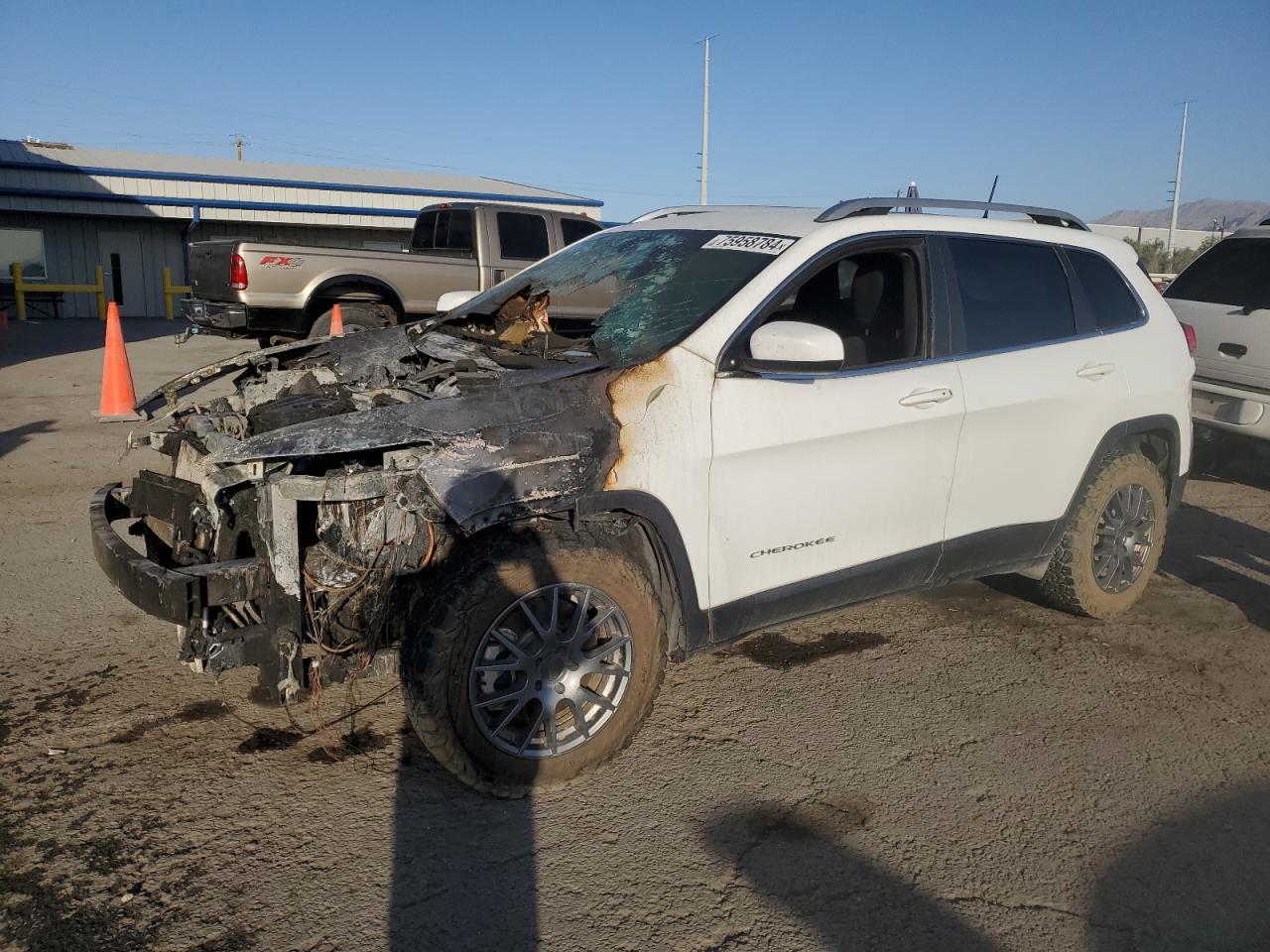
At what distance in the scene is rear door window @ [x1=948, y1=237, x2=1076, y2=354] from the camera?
4.23 metres

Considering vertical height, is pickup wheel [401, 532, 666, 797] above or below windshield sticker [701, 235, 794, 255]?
below

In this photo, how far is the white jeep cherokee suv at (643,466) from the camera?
9.98ft

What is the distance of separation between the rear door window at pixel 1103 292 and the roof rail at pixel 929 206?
0.20 meters

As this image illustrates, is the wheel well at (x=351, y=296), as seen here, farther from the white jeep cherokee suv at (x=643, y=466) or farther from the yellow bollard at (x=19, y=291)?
the yellow bollard at (x=19, y=291)

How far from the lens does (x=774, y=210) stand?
4363mm

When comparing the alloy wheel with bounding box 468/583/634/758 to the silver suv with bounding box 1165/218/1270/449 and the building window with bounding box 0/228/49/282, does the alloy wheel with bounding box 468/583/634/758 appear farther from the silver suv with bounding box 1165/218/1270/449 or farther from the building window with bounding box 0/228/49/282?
the building window with bounding box 0/228/49/282

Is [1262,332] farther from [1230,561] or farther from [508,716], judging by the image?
[508,716]

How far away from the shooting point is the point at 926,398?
3.94 metres

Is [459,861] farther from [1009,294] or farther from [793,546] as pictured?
[1009,294]

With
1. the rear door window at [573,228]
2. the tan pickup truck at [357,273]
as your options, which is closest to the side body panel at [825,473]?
the tan pickup truck at [357,273]

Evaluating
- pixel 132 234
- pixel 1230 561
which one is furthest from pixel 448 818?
pixel 132 234

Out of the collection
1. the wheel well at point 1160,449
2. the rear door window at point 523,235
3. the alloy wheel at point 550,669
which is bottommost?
the alloy wheel at point 550,669

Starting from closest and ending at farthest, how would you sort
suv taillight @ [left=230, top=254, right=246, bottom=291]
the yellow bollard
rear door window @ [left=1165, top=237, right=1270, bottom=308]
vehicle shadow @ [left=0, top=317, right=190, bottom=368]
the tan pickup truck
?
rear door window @ [left=1165, top=237, right=1270, bottom=308], suv taillight @ [left=230, top=254, right=246, bottom=291], the tan pickup truck, vehicle shadow @ [left=0, top=317, right=190, bottom=368], the yellow bollard

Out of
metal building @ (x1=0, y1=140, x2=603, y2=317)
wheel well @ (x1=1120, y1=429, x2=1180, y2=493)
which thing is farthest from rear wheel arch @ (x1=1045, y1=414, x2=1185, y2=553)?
metal building @ (x1=0, y1=140, x2=603, y2=317)
